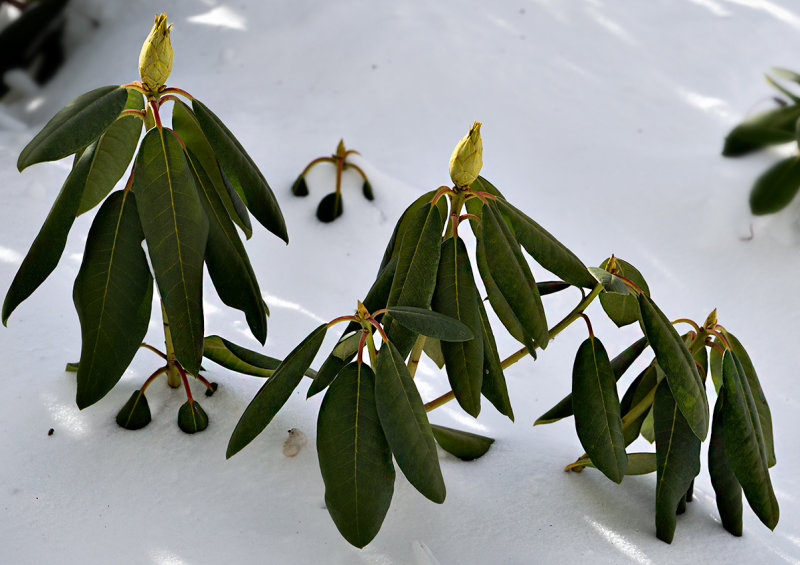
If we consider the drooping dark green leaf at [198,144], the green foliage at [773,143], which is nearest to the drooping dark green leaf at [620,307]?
the drooping dark green leaf at [198,144]

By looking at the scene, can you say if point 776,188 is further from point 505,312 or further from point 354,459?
point 354,459

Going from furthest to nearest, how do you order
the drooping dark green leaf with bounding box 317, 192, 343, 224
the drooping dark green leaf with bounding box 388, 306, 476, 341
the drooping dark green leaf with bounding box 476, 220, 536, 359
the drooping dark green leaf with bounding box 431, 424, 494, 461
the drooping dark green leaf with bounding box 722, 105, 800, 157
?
1. the drooping dark green leaf with bounding box 722, 105, 800, 157
2. the drooping dark green leaf with bounding box 317, 192, 343, 224
3. the drooping dark green leaf with bounding box 431, 424, 494, 461
4. the drooping dark green leaf with bounding box 476, 220, 536, 359
5. the drooping dark green leaf with bounding box 388, 306, 476, 341

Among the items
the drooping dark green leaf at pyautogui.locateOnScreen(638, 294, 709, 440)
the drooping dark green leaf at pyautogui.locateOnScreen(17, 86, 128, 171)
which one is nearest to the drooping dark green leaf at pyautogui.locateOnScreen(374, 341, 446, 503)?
the drooping dark green leaf at pyautogui.locateOnScreen(638, 294, 709, 440)

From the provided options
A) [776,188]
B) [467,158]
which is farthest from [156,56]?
[776,188]

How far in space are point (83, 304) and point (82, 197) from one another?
12 centimetres

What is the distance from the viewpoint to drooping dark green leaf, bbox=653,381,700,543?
100cm

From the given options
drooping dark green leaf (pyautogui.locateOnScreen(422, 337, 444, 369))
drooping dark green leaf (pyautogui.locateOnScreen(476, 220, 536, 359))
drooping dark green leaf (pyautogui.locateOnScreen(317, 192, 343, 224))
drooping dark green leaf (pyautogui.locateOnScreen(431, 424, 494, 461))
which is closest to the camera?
drooping dark green leaf (pyautogui.locateOnScreen(476, 220, 536, 359))

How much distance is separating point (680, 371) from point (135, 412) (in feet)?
2.29

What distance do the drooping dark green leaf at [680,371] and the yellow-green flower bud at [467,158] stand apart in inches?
9.8

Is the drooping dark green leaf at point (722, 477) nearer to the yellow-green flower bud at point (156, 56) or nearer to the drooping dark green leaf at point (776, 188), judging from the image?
the yellow-green flower bud at point (156, 56)

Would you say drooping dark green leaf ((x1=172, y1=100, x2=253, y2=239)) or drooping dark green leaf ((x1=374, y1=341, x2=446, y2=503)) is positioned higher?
drooping dark green leaf ((x1=172, y1=100, x2=253, y2=239))

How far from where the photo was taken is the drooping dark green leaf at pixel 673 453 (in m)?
1.00

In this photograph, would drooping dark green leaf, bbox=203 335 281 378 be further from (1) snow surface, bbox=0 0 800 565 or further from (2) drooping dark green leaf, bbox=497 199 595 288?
(2) drooping dark green leaf, bbox=497 199 595 288

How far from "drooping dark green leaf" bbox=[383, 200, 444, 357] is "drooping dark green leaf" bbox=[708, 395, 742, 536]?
1.32 feet
